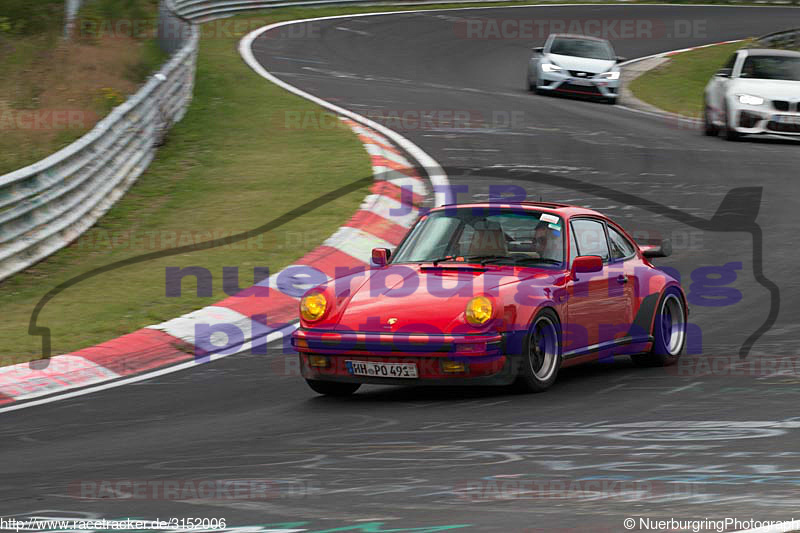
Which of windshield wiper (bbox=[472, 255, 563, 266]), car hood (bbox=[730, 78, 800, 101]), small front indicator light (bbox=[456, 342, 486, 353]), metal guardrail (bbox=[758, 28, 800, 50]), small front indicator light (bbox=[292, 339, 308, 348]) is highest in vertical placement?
metal guardrail (bbox=[758, 28, 800, 50])

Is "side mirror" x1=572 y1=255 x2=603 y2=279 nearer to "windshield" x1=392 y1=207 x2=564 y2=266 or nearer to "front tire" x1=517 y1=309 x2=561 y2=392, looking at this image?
"windshield" x1=392 y1=207 x2=564 y2=266

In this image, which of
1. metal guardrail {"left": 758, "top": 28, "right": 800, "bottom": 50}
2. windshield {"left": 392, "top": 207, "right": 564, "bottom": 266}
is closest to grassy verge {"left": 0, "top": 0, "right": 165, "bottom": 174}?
windshield {"left": 392, "top": 207, "right": 564, "bottom": 266}

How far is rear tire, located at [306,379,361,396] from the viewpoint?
317 inches

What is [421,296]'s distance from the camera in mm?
7871

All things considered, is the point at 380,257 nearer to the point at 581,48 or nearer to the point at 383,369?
the point at 383,369

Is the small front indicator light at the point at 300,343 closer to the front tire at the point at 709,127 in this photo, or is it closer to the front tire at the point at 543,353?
the front tire at the point at 543,353

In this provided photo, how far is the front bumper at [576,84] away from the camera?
25.3m

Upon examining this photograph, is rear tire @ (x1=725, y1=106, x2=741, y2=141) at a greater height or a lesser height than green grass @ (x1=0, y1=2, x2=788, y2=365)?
greater

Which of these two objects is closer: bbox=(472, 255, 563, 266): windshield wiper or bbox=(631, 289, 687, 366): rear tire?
bbox=(472, 255, 563, 266): windshield wiper

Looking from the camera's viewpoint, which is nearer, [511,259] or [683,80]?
[511,259]

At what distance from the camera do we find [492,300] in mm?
7629

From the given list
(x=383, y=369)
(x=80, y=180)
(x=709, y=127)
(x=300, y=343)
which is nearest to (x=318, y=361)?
(x=300, y=343)

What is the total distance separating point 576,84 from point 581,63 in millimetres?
437

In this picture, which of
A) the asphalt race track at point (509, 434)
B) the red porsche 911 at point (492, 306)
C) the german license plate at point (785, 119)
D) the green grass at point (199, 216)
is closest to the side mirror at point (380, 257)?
the red porsche 911 at point (492, 306)
